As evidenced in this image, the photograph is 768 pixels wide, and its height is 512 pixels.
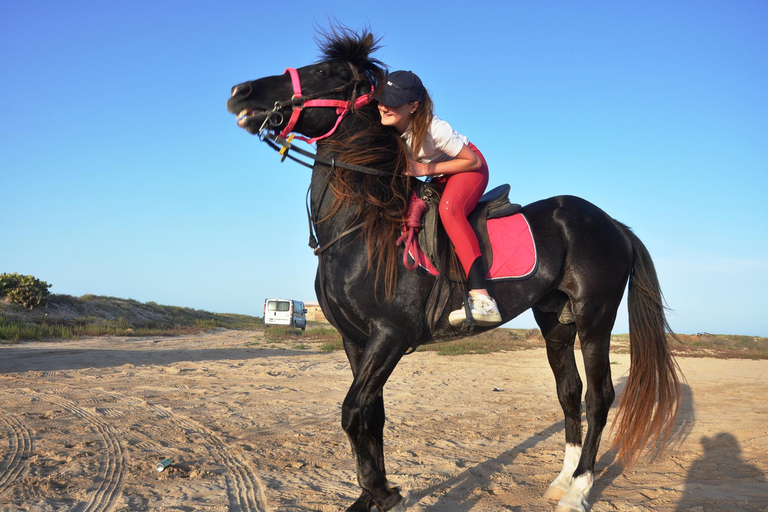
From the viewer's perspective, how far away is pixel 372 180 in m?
3.59

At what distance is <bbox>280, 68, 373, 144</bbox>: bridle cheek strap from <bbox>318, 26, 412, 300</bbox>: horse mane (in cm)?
5

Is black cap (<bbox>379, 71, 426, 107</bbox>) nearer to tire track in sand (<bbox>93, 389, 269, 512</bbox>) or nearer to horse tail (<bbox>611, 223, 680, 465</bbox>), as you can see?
horse tail (<bbox>611, 223, 680, 465</bbox>)

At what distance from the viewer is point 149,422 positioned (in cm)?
580

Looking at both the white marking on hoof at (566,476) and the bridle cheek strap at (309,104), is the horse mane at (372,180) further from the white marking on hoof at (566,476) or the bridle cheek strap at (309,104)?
the white marking on hoof at (566,476)

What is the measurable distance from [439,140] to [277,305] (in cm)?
2999

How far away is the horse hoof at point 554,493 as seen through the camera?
13.0ft

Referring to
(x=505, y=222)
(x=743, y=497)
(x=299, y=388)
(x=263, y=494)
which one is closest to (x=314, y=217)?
(x=505, y=222)

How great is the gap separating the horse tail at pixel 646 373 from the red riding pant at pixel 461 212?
1.89 m

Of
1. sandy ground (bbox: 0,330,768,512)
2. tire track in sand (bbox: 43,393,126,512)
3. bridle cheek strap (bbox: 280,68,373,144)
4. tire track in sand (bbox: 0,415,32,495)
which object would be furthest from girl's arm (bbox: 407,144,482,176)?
tire track in sand (bbox: 0,415,32,495)

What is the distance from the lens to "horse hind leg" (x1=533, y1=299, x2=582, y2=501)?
439 centimetres

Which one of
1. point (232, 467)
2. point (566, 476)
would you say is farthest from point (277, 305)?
point (566, 476)

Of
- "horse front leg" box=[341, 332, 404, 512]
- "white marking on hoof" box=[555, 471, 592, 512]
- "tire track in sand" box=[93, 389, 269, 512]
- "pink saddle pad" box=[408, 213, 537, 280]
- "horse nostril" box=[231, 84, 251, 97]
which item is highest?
"horse nostril" box=[231, 84, 251, 97]

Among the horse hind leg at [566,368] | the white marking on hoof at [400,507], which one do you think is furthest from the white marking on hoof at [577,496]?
the white marking on hoof at [400,507]

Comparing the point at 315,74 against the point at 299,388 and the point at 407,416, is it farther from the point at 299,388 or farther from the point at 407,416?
the point at 299,388
